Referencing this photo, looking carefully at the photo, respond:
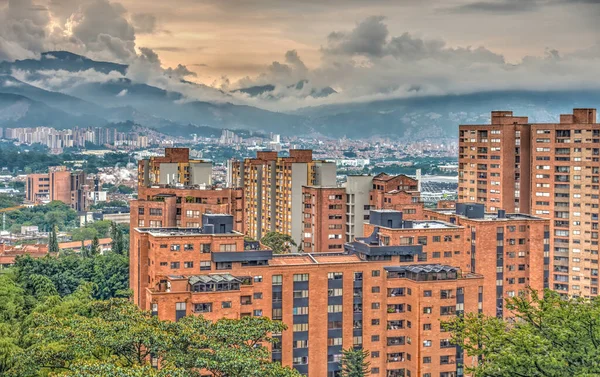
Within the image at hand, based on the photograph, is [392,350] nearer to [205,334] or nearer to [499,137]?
[205,334]

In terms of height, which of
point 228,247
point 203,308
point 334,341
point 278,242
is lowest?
point 334,341

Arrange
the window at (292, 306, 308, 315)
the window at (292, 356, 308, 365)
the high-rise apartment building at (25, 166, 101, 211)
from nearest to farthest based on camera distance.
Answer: the window at (292, 356, 308, 365), the window at (292, 306, 308, 315), the high-rise apartment building at (25, 166, 101, 211)

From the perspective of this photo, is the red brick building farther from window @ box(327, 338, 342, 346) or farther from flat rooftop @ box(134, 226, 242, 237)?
flat rooftop @ box(134, 226, 242, 237)

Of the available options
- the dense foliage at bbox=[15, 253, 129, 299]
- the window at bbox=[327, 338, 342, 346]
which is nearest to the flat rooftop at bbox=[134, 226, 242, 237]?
the window at bbox=[327, 338, 342, 346]

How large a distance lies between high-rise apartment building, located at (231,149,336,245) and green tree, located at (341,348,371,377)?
24.9 metres

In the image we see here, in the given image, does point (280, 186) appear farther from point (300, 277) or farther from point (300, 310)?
point (300, 310)

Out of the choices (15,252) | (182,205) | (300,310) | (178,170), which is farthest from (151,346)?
(15,252)

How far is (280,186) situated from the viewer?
61938 millimetres

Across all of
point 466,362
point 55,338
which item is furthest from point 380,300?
point 55,338

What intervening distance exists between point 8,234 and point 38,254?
2810cm

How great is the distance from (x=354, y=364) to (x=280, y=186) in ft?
101

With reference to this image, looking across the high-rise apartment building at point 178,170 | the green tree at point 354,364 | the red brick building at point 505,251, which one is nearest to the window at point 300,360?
the green tree at point 354,364

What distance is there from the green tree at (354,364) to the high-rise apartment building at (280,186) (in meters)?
24.9

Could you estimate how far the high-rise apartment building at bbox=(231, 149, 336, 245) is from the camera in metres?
59.8
